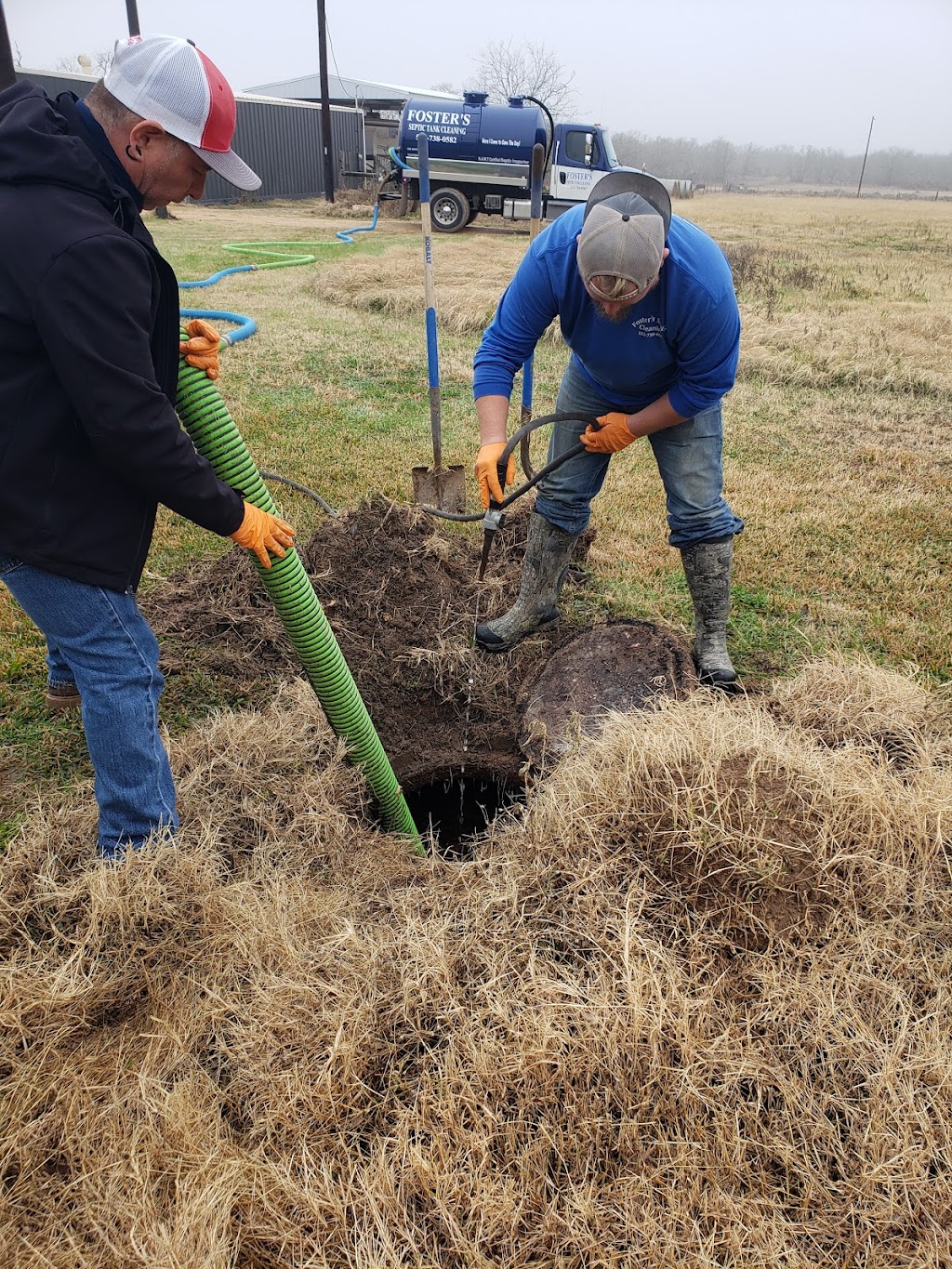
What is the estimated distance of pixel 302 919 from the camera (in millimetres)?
2088

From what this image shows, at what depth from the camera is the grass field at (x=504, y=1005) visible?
1507mm

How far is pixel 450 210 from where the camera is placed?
1895cm

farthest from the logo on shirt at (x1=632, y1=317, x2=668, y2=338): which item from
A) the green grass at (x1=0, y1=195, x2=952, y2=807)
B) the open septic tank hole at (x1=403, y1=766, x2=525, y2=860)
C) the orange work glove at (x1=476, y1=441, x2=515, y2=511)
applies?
the open septic tank hole at (x1=403, y1=766, x2=525, y2=860)

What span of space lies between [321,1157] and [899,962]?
1.29m

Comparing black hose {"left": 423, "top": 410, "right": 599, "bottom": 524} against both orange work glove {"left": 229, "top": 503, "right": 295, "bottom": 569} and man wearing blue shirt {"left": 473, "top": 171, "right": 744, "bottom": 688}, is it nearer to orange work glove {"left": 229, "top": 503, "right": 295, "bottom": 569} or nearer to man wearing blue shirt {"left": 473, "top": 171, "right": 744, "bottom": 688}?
→ man wearing blue shirt {"left": 473, "top": 171, "right": 744, "bottom": 688}

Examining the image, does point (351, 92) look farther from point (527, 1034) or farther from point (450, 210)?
point (527, 1034)

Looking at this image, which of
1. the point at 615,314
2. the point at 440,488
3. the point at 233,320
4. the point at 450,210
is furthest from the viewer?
the point at 450,210

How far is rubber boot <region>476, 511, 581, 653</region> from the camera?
11.7 ft

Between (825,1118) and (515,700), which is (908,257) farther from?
(825,1118)

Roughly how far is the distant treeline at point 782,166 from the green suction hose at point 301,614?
9903 cm

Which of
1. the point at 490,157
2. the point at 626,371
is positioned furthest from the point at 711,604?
the point at 490,157

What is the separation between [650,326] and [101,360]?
Answer: 5.93 feet

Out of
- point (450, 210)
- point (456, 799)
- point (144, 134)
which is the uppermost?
point (144, 134)

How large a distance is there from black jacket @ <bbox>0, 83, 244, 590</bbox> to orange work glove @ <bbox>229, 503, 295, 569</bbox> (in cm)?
17
